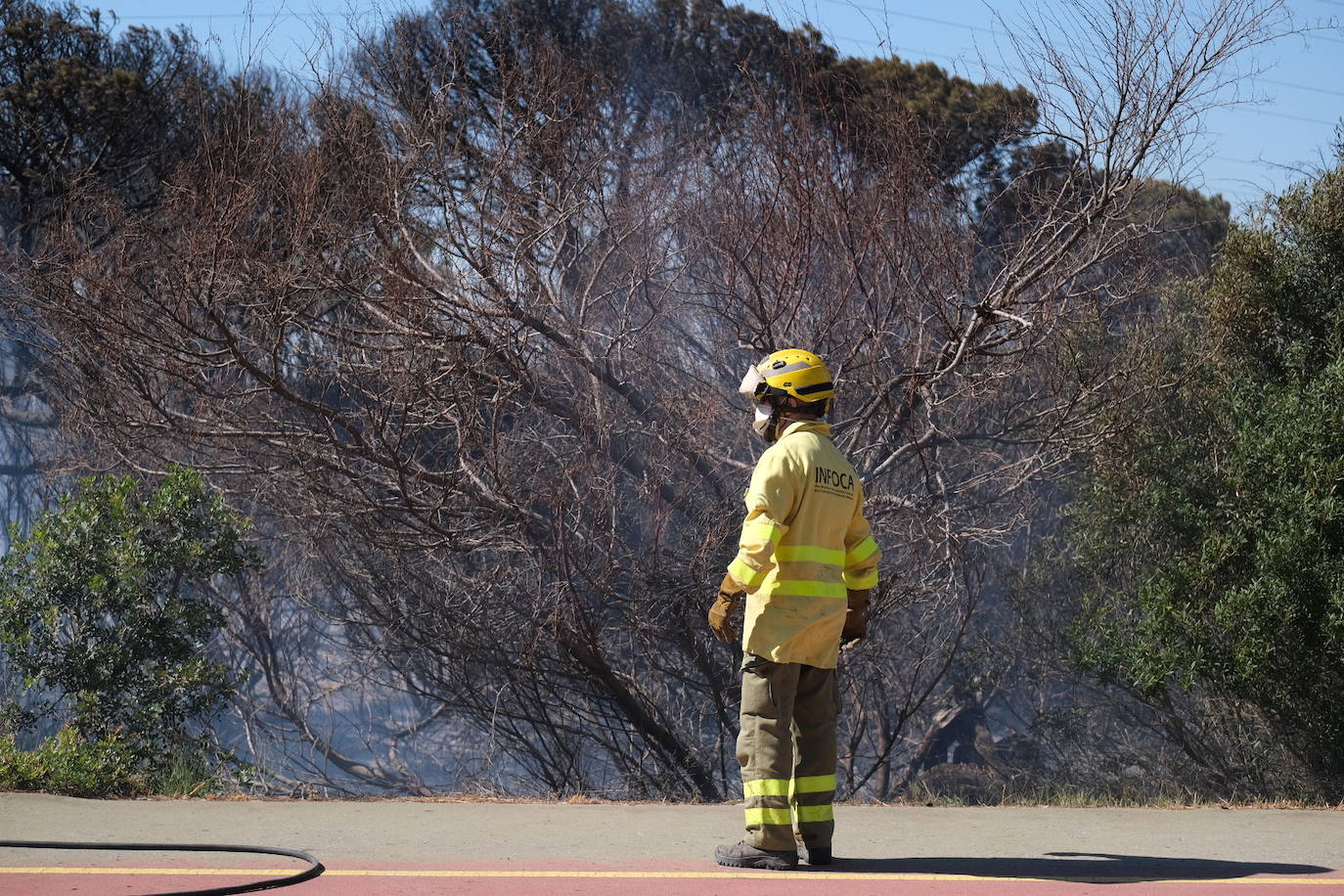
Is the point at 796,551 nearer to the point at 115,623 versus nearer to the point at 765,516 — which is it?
the point at 765,516

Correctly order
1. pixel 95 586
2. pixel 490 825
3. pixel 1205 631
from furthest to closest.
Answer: pixel 1205 631
pixel 95 586
pixel 490 825

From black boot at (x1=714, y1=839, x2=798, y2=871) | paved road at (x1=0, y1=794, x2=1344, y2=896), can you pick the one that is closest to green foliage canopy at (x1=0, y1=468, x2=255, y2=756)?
paved road at (x1=0, y1=794, x2=1344, y2=896)

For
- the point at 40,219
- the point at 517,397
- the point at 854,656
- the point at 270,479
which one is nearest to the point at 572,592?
the point at 517,397

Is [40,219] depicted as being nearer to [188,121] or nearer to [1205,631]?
[188,121]

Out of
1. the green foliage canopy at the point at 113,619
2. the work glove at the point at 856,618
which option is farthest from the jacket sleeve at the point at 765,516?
the green foliage canopy at the point at 113,619

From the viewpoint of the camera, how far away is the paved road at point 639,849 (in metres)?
4.20

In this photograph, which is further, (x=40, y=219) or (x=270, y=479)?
(x=40, y=219)

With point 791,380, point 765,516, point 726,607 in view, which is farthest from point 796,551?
point 791,380

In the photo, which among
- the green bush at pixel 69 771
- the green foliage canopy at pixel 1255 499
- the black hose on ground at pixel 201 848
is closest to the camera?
the black hose on ground at pixel 201 848

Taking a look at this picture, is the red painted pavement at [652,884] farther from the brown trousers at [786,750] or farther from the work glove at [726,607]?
the work glove at [726,607]

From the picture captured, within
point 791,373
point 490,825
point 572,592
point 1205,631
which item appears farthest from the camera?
point 572,592

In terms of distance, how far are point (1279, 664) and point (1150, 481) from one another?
253 cm

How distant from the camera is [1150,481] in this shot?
10789 millimetres

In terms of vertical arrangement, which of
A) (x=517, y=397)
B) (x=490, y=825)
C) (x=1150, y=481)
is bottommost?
(x=490, y=825)
